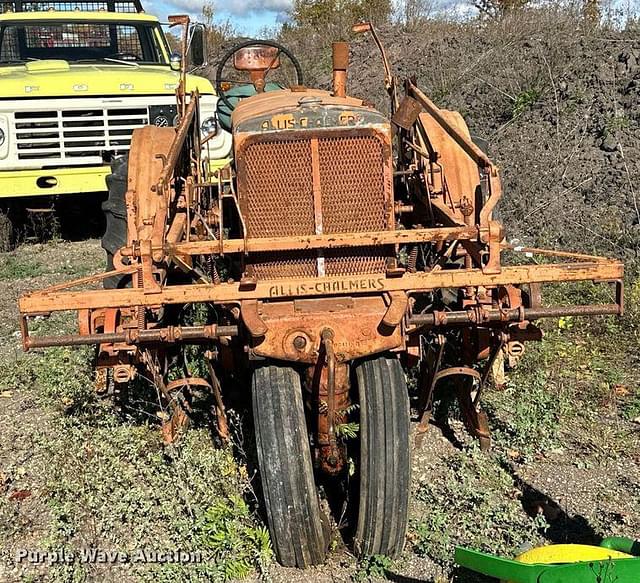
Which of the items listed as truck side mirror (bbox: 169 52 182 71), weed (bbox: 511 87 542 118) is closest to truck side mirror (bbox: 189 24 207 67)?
truck side mirror (bbox: 169 52 182 71)

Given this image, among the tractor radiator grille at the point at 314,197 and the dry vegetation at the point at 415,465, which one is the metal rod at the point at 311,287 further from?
the dry vegetation at the point at 415,465

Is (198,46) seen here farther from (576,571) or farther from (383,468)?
(576,571)

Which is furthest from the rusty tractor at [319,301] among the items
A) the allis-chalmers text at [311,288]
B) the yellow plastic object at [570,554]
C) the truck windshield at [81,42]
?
the truck windshield at [81,42]

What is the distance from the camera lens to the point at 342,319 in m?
3.35

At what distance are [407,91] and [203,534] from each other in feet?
7.88

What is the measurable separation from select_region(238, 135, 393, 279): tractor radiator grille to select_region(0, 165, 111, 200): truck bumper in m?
4.83

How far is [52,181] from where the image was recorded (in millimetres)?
8195

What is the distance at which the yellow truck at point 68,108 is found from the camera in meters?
7.93

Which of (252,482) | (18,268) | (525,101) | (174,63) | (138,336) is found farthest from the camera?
(525,101)

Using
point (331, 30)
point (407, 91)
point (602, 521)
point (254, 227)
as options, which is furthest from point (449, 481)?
point (331, 30)

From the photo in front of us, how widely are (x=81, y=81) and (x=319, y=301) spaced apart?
5.52 m

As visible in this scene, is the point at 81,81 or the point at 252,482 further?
the point at 81,81

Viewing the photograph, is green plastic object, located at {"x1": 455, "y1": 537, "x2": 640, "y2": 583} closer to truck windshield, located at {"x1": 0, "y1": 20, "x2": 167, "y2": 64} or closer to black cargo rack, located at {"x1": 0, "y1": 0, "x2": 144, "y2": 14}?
truck windshield, located at {"x1": 0, "y1": 20, "x2": 167, "y2": 64}

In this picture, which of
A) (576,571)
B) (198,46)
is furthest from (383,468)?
(198,46)
